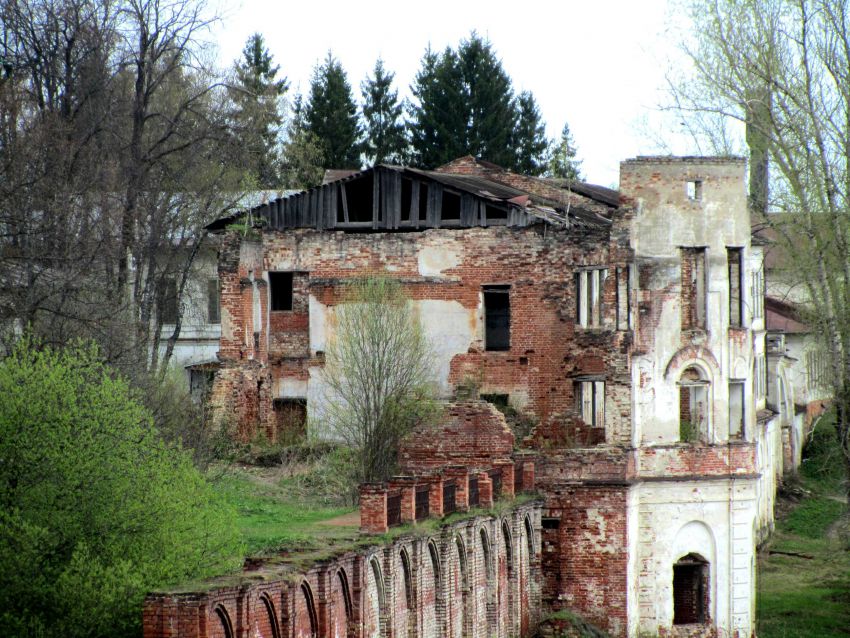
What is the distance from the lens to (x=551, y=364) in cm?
3534

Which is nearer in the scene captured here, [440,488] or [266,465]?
[440,488]

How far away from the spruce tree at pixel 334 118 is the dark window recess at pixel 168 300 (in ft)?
55.1

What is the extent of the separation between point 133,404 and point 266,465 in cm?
1424

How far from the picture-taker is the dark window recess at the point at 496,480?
29.1m

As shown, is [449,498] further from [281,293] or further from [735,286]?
[281,293]

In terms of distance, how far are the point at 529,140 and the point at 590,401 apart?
30.2 m

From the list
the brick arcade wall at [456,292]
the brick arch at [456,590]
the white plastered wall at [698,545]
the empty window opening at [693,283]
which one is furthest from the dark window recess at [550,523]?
the brick arch at [456,590]

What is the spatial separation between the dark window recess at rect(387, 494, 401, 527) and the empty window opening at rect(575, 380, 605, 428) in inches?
434

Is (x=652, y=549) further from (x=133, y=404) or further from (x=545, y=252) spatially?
(x=133, y=404)

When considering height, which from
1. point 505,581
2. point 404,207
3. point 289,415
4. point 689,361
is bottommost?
point 505,581

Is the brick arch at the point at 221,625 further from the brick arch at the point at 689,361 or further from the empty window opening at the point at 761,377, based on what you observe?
the empty window opening at the point at 761,377

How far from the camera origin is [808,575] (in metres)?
38.2

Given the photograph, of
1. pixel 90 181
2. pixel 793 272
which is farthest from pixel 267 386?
pixel 793 272

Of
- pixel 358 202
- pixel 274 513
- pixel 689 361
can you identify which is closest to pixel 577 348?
pixel 689 361
